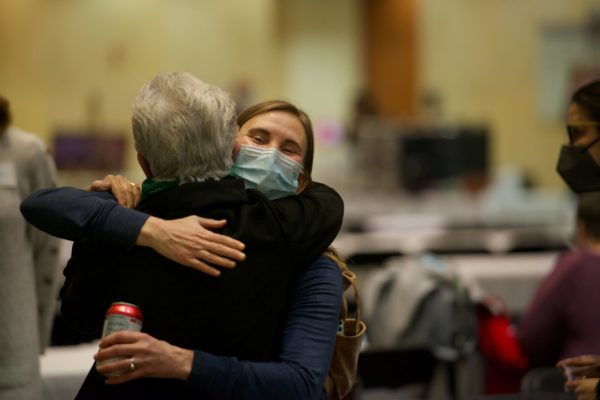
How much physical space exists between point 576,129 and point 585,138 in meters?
0.04

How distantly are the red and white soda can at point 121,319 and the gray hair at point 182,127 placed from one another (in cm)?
26

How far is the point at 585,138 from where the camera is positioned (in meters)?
2.54

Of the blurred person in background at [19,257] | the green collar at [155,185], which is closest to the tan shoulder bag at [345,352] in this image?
the green collar at [155,185]

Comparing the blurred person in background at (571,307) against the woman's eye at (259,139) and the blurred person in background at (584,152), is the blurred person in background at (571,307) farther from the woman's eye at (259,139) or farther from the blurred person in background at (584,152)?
the woman's eye at (259,139)

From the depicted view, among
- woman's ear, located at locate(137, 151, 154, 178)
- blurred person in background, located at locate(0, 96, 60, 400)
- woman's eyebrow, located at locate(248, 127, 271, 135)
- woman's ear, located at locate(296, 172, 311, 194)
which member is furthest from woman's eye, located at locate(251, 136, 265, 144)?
blurred person in background, located at locate(0, 96, 60, 400)

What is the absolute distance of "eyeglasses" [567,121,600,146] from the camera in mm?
2512

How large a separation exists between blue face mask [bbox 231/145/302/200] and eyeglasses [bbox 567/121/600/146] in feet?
3.07

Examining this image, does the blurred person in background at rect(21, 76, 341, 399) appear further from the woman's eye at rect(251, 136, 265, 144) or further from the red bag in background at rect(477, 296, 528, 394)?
the red bag in background at rect(477, 296, 528, 394)

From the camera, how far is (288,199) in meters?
1.90

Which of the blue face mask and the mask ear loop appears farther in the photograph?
the mask ear loop

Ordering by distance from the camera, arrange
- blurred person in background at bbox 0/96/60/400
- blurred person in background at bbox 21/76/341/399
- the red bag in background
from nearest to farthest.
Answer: blurred person in background at bbox 21/76/341/399 < blurred person in background at bbox 0/96/60/400 < the red bag in background

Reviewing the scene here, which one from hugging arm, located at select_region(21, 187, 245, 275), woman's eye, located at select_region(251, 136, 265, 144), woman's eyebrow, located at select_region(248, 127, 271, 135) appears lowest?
hugging arm, located at select_region(21, 187, 245, 275)

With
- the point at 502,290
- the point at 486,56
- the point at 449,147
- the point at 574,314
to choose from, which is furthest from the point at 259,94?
the point at 574,314

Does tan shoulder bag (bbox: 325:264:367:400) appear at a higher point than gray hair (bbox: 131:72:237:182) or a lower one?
lower
